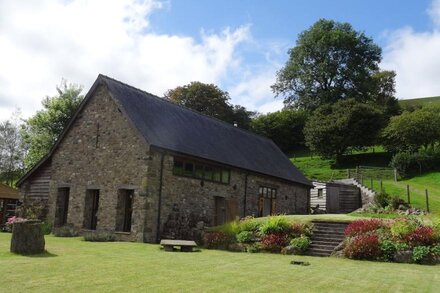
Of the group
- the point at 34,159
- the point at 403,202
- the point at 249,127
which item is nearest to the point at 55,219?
the point at 403,202

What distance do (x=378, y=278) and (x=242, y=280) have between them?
3473 millimetres

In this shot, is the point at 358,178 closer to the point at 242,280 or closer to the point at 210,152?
the point at 210,152

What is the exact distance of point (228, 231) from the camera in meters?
18.8

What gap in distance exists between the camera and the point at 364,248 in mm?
15367

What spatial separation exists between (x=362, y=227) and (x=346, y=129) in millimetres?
35222

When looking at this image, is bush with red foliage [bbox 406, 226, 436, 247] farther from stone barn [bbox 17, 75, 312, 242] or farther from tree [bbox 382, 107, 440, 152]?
tree [bbox 382, 107, 440, 152]

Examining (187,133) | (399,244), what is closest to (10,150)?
(187,133)

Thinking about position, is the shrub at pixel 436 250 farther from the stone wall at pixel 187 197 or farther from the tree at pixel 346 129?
the tree at pixel 346 129

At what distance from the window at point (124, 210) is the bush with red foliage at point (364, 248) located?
1043cm

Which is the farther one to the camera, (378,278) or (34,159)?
(34,159)

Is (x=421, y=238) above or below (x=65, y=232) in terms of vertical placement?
above

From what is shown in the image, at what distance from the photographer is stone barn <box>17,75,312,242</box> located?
2011cm

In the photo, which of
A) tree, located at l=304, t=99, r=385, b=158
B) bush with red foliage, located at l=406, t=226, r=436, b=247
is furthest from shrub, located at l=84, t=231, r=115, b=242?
tree, located at l=304, t=99, r=385, b=158

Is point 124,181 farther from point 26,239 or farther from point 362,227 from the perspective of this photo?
point 362,227
